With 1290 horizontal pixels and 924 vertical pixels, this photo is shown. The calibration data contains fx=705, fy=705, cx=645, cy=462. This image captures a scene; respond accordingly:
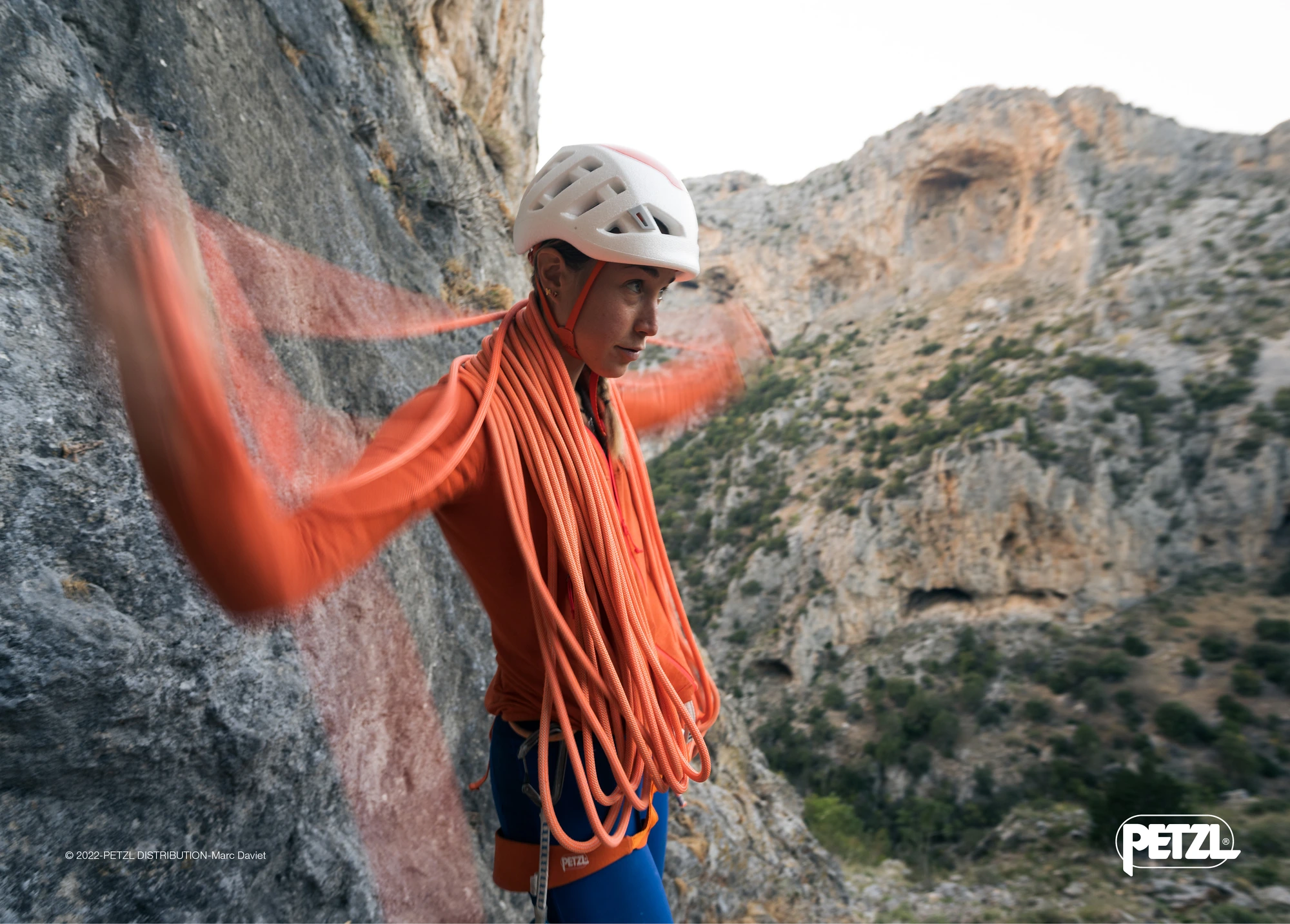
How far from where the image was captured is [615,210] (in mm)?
1356

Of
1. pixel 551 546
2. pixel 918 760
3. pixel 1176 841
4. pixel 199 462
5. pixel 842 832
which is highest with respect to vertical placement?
pixel 199 462

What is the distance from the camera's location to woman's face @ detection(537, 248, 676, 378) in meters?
1.41

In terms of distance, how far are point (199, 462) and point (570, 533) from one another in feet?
2.34

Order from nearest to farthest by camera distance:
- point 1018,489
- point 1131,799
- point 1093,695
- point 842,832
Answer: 1. point 1131,799
2. point 842,832
3. point 1093,695
4. point 1018,489

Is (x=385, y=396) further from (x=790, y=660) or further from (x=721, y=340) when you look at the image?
(x=790, y=660)

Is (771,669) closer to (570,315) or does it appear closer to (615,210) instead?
(570,315)

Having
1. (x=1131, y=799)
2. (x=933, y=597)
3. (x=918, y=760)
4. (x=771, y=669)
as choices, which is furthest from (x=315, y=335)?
(x=933, y=597)

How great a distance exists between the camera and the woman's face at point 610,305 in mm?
1409

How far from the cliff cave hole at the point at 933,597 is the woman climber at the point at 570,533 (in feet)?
94.9

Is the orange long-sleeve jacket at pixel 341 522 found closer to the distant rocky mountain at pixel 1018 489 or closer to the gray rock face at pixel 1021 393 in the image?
the distant rocky mountain at pixel 1018 489

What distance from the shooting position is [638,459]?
6.15ft

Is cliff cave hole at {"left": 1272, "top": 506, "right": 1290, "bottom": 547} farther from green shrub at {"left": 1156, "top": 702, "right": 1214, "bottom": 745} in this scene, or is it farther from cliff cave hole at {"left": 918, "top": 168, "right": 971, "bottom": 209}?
cliff cave hole at {"left": 918, "top": 168, "right": 971, "bottom": 209}

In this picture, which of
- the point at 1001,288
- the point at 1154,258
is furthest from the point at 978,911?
the point at 1001,288

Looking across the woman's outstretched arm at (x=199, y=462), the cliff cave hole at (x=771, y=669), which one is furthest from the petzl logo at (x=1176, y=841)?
the woman's outstretched arm at (x=199, y=462)
